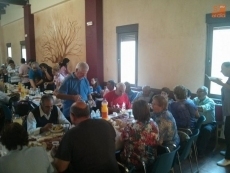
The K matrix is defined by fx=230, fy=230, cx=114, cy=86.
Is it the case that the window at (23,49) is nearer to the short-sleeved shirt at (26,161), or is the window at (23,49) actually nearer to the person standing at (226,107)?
the person standing at (226,107)

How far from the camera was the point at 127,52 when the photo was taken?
5.60 meters

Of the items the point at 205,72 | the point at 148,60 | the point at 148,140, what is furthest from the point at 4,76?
the point at 148,140

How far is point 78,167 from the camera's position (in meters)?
1.74

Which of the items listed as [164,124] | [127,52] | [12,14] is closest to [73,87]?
[164,124]

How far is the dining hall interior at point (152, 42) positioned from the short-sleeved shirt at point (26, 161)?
2.14 meters

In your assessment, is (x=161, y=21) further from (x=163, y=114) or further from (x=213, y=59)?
(x=163, y=114)

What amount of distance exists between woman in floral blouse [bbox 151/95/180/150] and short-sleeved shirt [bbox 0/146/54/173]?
1.26 metres

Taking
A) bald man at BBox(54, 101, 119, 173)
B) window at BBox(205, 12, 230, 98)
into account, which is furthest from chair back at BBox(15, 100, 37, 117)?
window at BBox(205, 12, 230, 98)

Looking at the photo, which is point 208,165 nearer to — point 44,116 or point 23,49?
point 44,116

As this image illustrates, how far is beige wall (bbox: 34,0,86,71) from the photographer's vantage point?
683cm

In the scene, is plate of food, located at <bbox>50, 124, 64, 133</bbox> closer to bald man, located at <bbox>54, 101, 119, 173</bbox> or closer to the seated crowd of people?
the seated crowd of people

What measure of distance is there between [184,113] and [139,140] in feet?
4.02

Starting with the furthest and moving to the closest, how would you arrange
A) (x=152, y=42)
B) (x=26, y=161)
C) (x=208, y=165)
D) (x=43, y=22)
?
(x=43, y=22)
(x=152, y=42)
(x=208, y=165)
(x=26, y=161)

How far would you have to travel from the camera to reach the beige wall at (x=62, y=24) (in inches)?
269
